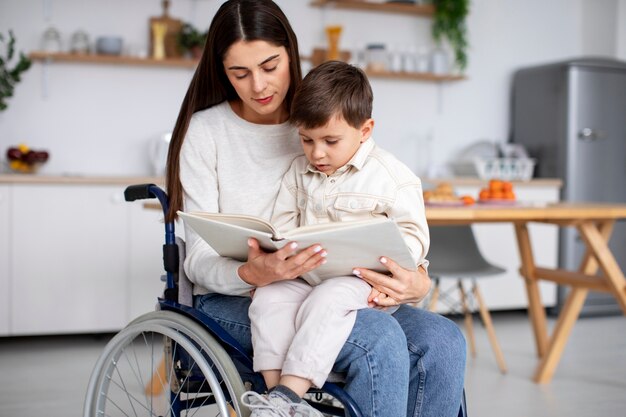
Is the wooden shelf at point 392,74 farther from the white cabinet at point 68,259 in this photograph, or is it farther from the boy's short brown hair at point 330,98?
the boy's short brown hair at point 330,98

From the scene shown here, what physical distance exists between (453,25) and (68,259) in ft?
8.82

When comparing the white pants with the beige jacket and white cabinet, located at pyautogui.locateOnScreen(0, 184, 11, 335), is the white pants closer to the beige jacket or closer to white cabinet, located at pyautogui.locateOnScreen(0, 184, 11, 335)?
the beige jacket

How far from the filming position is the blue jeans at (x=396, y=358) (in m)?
1.37

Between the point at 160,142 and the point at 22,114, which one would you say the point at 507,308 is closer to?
the point at 160,142

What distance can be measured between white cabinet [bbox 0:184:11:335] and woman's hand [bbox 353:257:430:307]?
2639mm

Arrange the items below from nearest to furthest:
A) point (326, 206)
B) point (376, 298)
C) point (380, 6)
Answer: point (376, 298)
point (326, 206)
point (380, 6)

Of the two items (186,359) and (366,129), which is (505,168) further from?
(186,359)

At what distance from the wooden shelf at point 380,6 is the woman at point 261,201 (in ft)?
9.43

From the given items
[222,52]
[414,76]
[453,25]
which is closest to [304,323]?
[222,52]

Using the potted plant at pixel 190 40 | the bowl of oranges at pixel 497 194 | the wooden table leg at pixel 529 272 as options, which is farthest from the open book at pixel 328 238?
the potted plant at pixel 190 40

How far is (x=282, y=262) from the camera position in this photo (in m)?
1.43

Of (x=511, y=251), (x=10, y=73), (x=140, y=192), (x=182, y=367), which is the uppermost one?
(x=10, y=73)

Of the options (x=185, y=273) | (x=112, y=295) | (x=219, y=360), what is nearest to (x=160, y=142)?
(x=112, y=295)

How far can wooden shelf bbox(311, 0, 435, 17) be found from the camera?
15.0 ft
